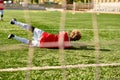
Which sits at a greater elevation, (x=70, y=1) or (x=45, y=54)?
(x=45, y=54)

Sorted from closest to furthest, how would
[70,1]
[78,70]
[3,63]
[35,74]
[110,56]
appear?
[35,74] → [78,70] → [3,63] → [110,56] → [70,1]

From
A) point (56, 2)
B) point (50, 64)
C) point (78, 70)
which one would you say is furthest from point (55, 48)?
point (56, 2)

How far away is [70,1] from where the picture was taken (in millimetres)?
49156

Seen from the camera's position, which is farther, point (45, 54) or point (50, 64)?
point (45, 54)

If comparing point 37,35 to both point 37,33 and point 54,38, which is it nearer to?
point 37,33

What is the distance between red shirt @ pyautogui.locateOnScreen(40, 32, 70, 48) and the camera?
6276mm

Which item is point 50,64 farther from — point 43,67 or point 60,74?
point 60,74

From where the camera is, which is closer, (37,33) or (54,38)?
(54,38)

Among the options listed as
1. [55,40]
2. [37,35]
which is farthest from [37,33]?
[55,40]

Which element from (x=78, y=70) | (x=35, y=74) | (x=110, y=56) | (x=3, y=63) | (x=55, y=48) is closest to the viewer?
(x=35, y=74)

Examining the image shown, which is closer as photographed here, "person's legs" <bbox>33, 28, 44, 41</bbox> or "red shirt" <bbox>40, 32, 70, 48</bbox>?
"red shirt" <bbox>40, 32, 70, 48</bbox>

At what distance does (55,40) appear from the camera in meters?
6.41

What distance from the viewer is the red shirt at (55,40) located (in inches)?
247

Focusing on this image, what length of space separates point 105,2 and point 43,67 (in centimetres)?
4151
